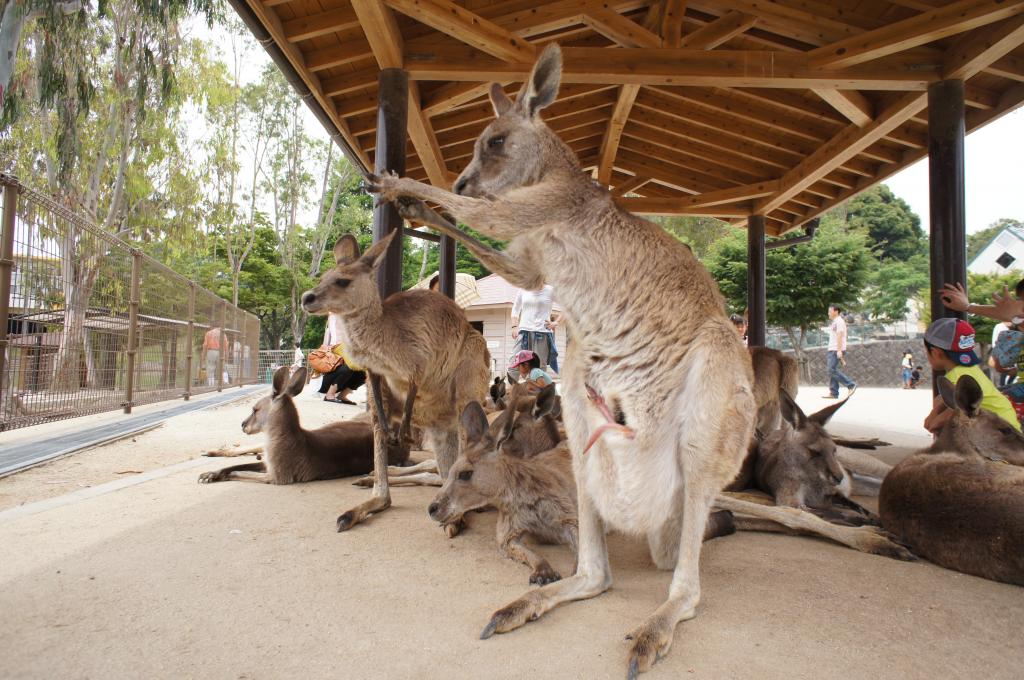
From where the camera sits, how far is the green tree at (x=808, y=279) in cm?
2372

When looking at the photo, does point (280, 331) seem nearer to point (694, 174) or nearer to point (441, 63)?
point (694, 174)

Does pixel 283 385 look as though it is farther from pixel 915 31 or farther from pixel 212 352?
pixel 212 352

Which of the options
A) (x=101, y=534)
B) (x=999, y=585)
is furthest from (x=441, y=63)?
(x=999, y=585)

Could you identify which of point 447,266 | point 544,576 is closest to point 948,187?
Answer: point 544,576

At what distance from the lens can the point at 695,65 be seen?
4.75m

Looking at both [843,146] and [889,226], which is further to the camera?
[889,226]

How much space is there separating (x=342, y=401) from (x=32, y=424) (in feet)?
15.8

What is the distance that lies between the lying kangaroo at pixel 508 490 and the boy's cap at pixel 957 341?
260 cm

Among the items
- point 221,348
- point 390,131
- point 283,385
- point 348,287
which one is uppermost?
point 390,131

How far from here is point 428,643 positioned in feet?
5.97

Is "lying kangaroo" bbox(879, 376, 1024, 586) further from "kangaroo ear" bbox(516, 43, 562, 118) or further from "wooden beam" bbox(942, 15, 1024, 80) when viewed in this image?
"wooden beam" bbox(942, 15, 1024, 80)

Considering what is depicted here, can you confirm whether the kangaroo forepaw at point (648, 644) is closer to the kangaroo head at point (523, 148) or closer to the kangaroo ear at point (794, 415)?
the kangaroo head at point (523, 148)

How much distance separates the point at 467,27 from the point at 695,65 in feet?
5.88

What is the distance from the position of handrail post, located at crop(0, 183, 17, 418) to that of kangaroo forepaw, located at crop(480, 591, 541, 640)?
12.7 feet
